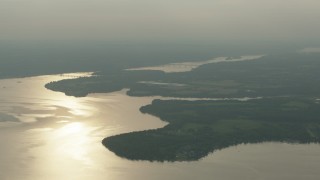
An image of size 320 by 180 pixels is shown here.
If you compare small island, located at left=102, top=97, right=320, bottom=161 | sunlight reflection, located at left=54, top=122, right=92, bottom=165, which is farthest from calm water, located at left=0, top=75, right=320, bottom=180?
small island, located at left=102, top=97, right=320, bottom=161

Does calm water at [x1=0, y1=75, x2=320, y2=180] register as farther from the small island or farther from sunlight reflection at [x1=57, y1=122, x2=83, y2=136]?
the small island

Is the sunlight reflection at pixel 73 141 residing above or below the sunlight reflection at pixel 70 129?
below

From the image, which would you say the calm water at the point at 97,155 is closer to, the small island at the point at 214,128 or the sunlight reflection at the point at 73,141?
the sunlight reflection at the point at 73,141

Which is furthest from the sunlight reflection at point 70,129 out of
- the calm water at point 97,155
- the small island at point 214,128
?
the small island at point 214,128

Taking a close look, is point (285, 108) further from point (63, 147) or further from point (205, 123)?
point (63, 147)

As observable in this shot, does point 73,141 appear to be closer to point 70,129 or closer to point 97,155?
point 97,155

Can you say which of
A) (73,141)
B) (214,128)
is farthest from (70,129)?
(214,128)

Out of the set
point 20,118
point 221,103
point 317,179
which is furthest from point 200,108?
point 317,179

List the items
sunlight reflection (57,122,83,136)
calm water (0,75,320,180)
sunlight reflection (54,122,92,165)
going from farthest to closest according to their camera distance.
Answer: sunlight reflection (57,122,83,136)
sunlight reflection (54,122,92,165)
calm water (0,75,320,180)
